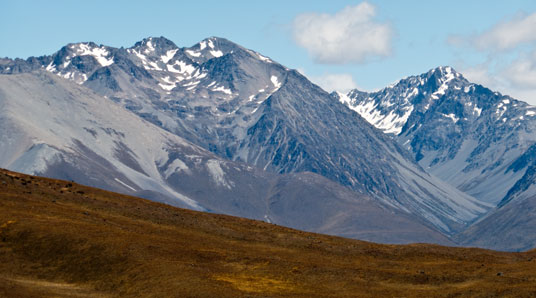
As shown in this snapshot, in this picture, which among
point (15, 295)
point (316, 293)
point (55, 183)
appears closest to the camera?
point (15, 295)

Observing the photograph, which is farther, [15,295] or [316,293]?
[316,293]

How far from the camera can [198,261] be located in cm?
8156

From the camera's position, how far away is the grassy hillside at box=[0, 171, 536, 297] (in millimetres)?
72250

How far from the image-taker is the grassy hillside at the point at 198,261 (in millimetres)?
72250

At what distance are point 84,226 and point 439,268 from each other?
39396mm

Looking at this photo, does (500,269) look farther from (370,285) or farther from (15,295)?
(15,295)

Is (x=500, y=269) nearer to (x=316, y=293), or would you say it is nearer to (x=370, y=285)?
(x=370, y=285)

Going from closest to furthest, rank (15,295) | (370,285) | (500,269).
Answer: (15,295), (370,285), (500,269)

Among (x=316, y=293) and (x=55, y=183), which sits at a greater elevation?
(x=55, y=183)

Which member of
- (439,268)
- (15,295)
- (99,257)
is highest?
(439,268)

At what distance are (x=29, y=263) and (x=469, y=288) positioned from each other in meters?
42.6

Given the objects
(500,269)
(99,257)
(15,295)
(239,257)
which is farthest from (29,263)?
(500,269)

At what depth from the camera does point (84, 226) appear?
287 ft

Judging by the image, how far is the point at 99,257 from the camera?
78188 millimetres
